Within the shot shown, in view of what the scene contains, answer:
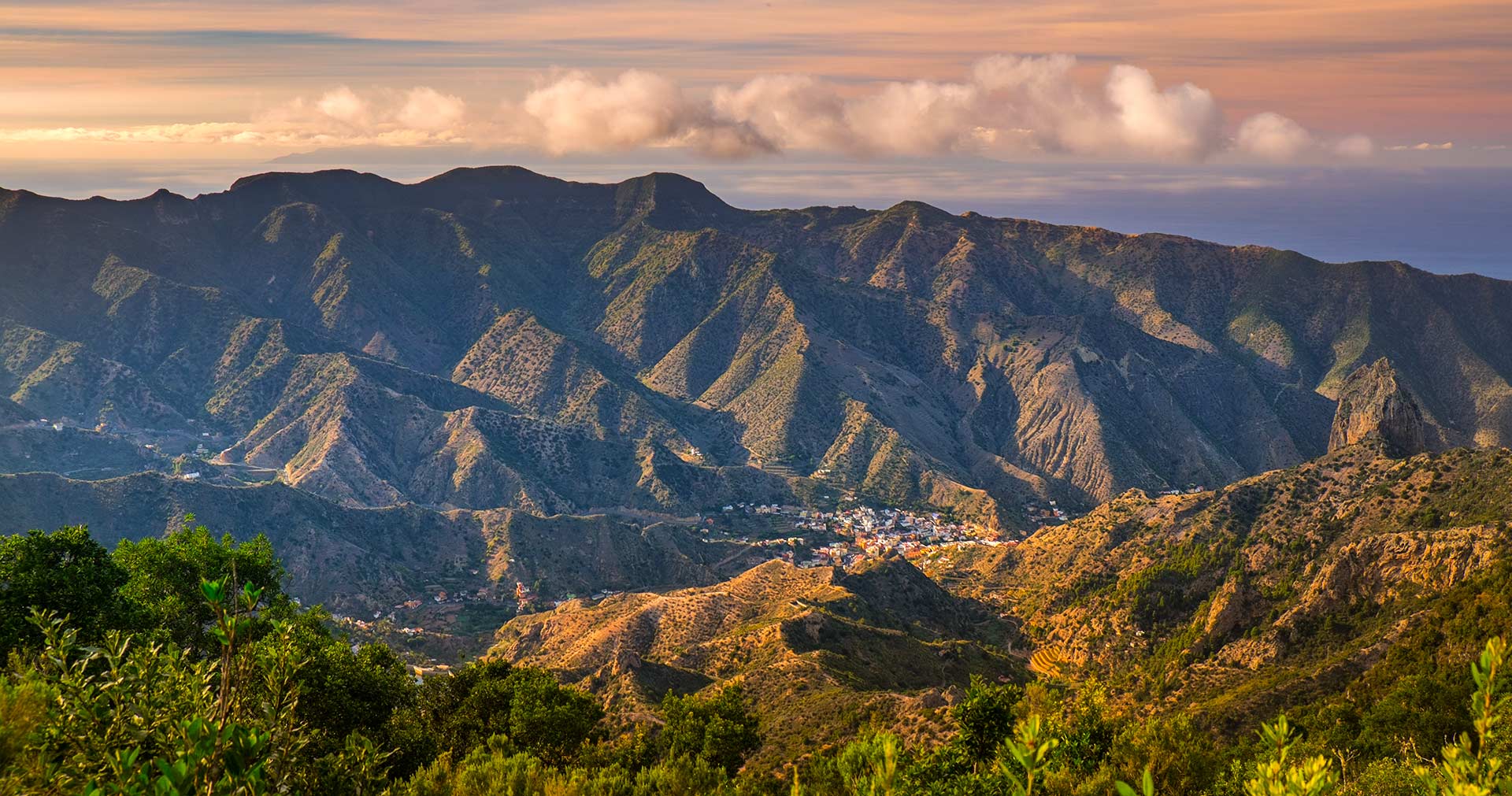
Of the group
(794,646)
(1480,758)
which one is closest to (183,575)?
(794,646)

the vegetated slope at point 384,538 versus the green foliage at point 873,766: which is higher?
the green foliage at point 873,766

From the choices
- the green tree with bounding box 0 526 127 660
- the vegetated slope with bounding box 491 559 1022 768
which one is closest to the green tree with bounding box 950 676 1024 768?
the vegetated slope with bounding box 491 559 1022 768

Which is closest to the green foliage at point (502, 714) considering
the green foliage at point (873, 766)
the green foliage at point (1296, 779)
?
the green foliage at point (873, 766)

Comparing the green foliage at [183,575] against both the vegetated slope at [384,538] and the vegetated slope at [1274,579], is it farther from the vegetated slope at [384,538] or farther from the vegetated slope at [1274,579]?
the vegetated slope at [384,538]

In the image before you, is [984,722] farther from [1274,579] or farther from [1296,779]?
[1274,579]

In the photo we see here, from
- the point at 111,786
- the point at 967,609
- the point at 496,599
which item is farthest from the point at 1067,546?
the point at 111,786
